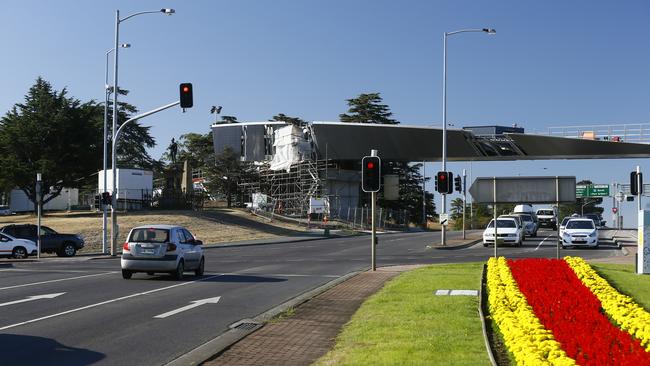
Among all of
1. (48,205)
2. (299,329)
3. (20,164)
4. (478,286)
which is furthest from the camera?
(48,205)

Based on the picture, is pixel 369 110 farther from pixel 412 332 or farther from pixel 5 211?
pixel 412 332

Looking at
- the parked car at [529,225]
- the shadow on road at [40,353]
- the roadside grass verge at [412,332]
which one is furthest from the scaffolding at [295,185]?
the shadow on road at [40,353]

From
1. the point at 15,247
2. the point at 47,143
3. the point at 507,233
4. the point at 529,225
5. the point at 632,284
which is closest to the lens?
the point at 632,284

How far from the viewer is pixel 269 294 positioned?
56.2 ft

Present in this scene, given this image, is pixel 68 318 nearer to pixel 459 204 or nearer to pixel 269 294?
pixel 269 294

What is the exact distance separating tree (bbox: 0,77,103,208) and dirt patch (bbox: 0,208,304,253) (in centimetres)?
361

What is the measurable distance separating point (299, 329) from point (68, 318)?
4370 mm

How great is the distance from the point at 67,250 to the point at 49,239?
1077 mm

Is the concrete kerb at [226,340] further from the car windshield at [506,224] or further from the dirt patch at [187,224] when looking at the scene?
the dirt patch at [187,224]

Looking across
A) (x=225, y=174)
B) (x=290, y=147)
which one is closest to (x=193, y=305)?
(x=290, y=147)

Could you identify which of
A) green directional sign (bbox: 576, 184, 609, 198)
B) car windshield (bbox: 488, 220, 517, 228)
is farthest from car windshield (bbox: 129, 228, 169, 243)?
green directional sign (bbox: 576, 184, 609, 198)

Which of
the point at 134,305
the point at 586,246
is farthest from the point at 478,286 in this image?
the point at 586,246

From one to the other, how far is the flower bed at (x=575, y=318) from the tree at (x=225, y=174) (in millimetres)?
66551

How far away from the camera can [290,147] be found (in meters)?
83.2
